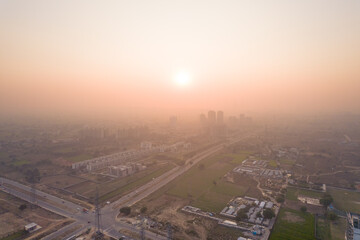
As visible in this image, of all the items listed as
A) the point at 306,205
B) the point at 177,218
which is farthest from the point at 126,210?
the point at 306,205

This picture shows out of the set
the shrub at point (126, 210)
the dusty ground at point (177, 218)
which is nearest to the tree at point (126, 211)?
the shrub at point (126, 210)

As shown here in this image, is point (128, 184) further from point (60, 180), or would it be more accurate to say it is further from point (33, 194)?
point (33, 194)

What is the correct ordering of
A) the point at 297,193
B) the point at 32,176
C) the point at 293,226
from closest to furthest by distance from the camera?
the point at 293,226, the point at 297,193, the point at 32,176

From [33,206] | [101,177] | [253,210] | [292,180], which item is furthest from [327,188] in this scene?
[33,206]

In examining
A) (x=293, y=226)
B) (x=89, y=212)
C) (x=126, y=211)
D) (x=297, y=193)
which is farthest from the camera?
(x=297, y=193)

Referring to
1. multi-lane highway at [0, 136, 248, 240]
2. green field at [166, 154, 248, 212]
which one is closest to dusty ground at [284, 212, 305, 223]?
green field at [166, 154, 248, 212]

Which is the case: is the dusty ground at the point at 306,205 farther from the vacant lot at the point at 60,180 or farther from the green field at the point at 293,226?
the vacant lot at the point at 60,180

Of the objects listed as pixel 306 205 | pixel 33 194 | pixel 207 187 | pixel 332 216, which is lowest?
pixel 306 205
